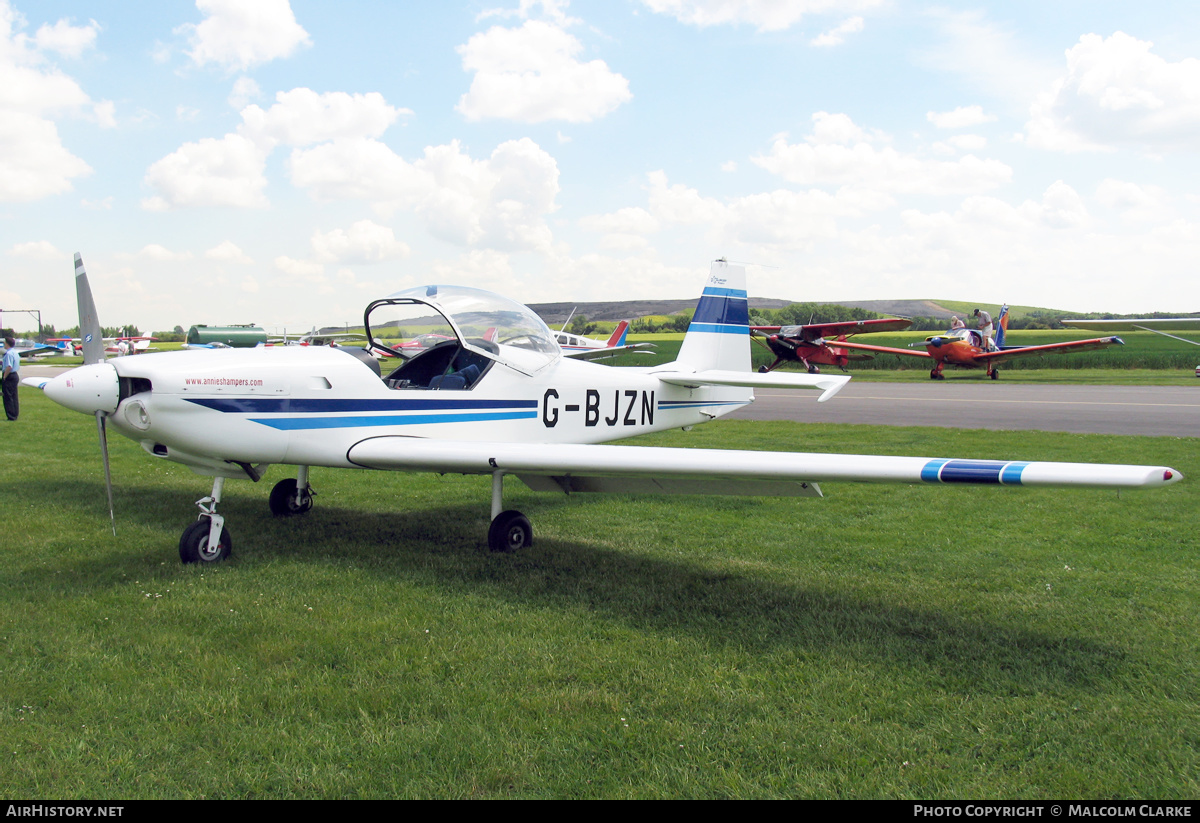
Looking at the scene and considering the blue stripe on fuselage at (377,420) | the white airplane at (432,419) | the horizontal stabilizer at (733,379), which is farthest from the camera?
the horizontal stabilizer at (733,379)

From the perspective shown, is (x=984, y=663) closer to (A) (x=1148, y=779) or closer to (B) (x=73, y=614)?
(A) (x=1148, y=779)

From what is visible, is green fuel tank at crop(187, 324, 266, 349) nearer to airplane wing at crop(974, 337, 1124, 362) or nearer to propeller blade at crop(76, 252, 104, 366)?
airplane wing at crop(974, 337, 1124, 362)

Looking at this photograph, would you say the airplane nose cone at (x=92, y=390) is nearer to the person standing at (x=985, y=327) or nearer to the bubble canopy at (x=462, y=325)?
the bubble canopy at (x=462, y=325)

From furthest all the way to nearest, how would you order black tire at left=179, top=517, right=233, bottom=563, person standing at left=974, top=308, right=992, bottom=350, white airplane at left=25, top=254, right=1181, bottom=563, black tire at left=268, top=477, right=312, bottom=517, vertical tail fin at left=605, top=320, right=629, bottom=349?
vertical tail fin at left=605, top=320, right=629, bottom=349
person standing at left=974, top=308, right=992, bottom=350
black tire at left=268, top=477, right=312, bottom=517
black tire at left=179, top=517, right=233, bottom=563
white airplane at left=25, top=254, right=1181, bottom=563

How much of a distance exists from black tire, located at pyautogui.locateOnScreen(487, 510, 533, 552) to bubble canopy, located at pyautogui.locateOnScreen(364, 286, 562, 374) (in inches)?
52.9

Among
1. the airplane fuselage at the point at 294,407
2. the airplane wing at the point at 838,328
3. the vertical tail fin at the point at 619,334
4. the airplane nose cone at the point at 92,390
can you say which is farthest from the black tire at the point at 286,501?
the airplane wing at the point at 838,328

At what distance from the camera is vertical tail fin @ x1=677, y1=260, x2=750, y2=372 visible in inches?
363

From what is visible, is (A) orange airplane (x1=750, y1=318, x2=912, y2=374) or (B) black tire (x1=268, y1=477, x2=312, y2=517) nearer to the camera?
(B) black tire (x1=268, y1=477, x2=312, y2=517)

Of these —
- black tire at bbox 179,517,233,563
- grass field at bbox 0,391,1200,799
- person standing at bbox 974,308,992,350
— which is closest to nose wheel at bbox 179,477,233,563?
black tire at bbox 179,517,233,563

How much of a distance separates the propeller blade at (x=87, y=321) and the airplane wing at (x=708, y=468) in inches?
99.0

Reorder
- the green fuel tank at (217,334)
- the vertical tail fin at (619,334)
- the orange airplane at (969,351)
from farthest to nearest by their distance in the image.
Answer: the green fuel tank at (217,334)
the vertical tail fin at (619,334)
the orange airplane at (969,351)

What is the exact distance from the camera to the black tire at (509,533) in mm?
5975
